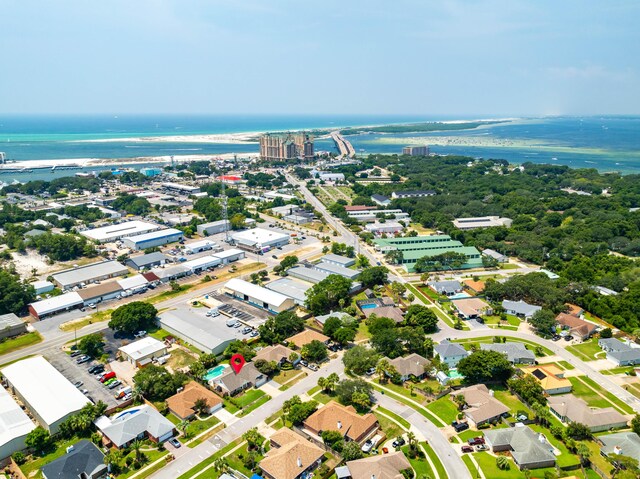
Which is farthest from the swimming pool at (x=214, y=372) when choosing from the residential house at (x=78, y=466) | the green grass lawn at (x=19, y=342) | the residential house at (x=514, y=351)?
the residential house at (x=514, y=351)

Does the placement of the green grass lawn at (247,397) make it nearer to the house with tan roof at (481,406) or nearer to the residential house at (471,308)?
the house with tan roof at (481,406)

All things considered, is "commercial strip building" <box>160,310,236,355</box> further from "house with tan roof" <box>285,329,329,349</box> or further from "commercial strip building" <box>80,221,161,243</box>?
"commercial strip building" <box>80,221,161,243</box>

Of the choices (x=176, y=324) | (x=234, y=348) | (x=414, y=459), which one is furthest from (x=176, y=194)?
(x=414, y=459)

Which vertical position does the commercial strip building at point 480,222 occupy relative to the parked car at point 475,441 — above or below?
above

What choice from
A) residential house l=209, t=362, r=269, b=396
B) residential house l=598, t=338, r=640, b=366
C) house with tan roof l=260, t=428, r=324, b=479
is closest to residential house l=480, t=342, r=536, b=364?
residential house l=598, t=338, r=640, b=366

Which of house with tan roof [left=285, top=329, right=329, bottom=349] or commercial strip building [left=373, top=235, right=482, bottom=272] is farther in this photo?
commercial strip building [left=373, top=235, right=482, bottom=272]
